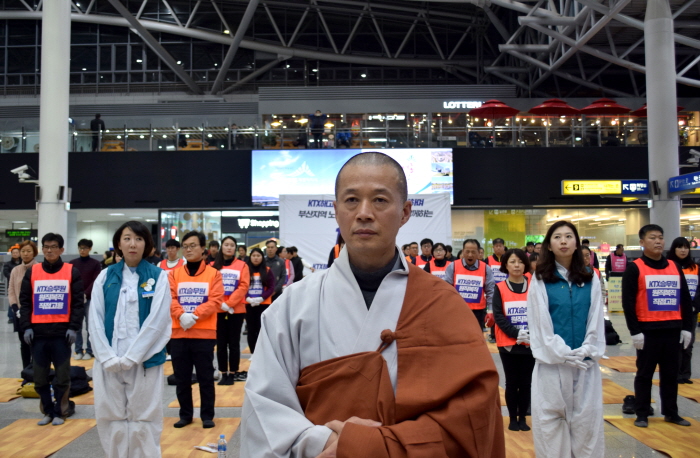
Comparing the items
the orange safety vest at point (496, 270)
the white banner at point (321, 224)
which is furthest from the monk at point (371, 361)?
the white banner at point (321, 224)

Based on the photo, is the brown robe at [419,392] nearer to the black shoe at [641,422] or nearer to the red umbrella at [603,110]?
the black shoe at [641,422]

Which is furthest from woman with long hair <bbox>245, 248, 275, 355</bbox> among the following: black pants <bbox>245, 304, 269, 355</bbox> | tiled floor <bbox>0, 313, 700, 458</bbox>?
tiled floor <bbox>0, 313, 700, 458</bbox>

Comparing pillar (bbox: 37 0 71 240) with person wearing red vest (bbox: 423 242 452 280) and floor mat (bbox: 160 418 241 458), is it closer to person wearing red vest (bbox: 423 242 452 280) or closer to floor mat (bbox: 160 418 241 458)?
person wearing red vest (bbox: 423 242 452 280)

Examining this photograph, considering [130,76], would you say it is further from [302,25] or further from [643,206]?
[643,206]

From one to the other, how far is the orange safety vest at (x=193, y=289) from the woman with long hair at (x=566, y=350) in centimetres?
350

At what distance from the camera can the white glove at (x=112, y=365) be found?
13.7 ft

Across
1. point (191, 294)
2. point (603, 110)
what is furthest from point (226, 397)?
point (603, 110)

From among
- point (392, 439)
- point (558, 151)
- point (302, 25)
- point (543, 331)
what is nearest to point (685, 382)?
point (543, 331)

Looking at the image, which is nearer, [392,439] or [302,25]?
[392,439]

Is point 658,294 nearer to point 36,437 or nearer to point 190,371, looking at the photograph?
point 190,371

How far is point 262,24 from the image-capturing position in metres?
34.1

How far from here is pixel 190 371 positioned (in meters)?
6.18

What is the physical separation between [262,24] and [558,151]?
20.3 meters

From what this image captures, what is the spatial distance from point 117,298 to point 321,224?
8191mm
